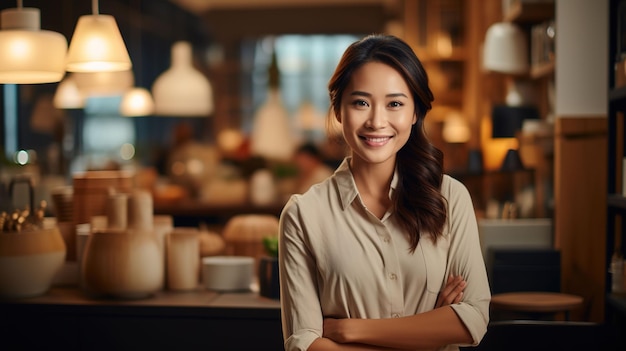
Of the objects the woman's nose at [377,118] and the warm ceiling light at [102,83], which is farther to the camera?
the warm ceiling light at [102,83]

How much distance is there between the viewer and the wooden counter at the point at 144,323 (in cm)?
313

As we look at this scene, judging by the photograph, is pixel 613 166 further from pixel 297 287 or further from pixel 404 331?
pixel 297 287

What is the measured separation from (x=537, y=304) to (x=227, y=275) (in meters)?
1.37

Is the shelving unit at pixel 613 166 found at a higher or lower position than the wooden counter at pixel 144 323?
higher

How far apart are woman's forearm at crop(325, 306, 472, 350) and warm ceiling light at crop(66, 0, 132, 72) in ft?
6.60

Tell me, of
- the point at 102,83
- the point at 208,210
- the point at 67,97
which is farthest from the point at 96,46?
the point at 208,210

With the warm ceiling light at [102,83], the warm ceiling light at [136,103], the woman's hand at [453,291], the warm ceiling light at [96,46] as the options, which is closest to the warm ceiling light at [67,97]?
the warm ceiling light at [136,103]

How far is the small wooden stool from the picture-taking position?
12.2 feet

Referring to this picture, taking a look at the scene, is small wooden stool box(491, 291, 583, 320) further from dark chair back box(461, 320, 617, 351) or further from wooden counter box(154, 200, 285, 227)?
wooden counter box(154, 200, 285, 227)

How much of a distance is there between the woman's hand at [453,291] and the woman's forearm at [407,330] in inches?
1.0

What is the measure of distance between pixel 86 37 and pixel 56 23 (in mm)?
582

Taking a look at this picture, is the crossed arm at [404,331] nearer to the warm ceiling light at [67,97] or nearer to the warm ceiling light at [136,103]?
the warm ceiling light at [67,97]

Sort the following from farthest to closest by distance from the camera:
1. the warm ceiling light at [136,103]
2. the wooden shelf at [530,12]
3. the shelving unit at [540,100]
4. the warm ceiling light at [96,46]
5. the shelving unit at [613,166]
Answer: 1. the warm ceiling light at [136,103]
2. the wooden shelf at [530,12]
3. the shelving unit at [540,100]
4. the warm ceiling light at [96,46]
5. the shelving unit at [613,166]

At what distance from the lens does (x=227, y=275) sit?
345 cm
